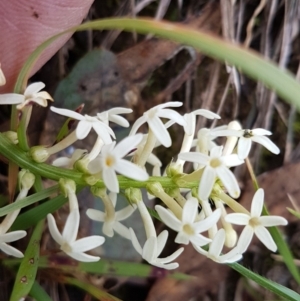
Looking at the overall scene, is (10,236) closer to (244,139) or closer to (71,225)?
(71,225)

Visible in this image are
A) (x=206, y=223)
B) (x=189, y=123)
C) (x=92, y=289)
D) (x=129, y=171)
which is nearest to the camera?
(x=129, y=171)

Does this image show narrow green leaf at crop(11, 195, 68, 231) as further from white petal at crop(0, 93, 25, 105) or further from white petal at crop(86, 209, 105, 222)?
white petal at crop(0, 93, 25, 105)

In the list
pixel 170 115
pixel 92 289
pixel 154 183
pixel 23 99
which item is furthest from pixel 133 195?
pixel 92 289

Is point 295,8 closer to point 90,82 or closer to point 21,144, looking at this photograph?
point 90,82

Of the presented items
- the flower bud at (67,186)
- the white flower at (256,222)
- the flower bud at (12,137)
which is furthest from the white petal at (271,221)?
the flower bud at (12,137)

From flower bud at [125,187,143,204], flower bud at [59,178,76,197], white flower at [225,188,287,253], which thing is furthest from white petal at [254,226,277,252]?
flower bud at [59,178,76,197]

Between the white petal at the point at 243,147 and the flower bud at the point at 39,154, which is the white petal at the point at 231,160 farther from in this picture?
the flower bud at the point at 39,154
